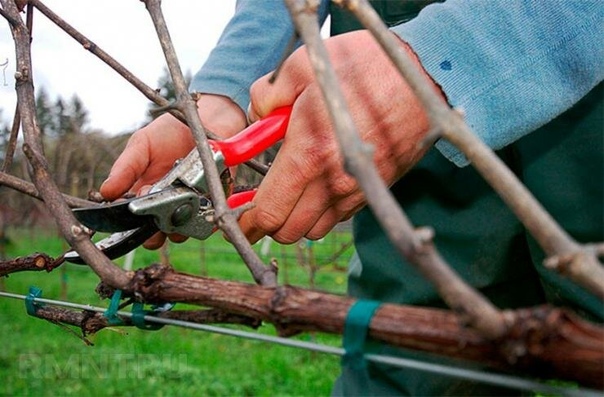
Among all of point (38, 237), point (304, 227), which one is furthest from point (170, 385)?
point (38, 237)

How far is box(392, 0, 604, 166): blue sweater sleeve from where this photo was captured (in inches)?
47.2

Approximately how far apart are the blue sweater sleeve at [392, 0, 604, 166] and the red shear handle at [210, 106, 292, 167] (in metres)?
0.29

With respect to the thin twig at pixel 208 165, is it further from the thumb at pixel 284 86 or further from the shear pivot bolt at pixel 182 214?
the shear pivot bolt at pixel 182 214

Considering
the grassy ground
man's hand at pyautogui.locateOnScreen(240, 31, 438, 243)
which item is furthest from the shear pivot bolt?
the grassy ground

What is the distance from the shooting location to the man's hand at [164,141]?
1776mm

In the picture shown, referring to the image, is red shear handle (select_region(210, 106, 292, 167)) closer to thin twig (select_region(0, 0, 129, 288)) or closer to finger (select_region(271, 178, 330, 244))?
finger (select_region(271, 178, 330, 244))

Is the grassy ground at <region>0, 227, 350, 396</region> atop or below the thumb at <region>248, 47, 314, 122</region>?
below

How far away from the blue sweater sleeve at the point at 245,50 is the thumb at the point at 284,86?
52cm

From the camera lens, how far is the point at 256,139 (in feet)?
4.52

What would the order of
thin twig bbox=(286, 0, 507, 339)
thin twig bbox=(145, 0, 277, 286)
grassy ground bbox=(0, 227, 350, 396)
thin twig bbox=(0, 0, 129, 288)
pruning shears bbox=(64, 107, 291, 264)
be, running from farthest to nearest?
grassy ground bbox=(0, 227, 350, 396)
pruning shears bbox=(64, 107, 291, 264)
thin twig bbox=(0, 0, 129, 288)
thin twig bbox=(145, 0, 277, 286)
thin twig bbox=(286, 0, 507, 339)

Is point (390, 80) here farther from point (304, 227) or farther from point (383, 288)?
point (383, 288)

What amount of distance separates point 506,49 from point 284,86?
42 centimetres

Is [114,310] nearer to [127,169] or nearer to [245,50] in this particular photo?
[127,169]

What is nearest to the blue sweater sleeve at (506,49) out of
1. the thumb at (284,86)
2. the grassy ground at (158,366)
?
the thumb at (284,86)
